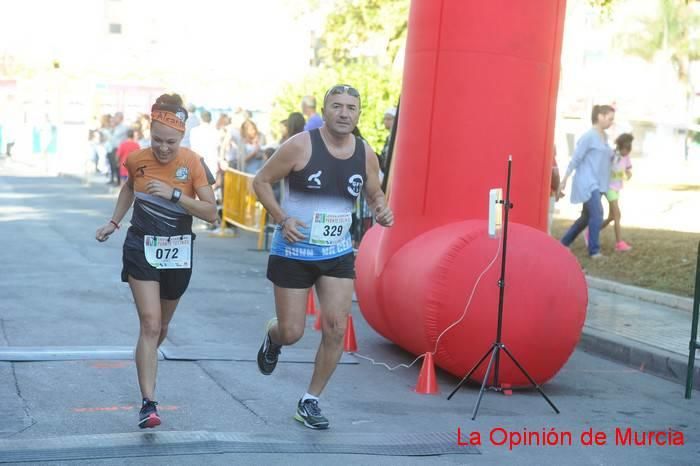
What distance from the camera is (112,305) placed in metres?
11.5

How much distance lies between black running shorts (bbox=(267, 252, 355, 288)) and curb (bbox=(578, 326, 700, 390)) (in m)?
3.72

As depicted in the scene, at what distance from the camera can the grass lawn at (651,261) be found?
47.5 feet

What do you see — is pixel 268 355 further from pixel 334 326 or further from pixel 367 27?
pixel 367 27

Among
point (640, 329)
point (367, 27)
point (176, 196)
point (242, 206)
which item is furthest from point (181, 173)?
point (367, 27)

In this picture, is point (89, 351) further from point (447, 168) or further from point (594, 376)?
point (594, 376)

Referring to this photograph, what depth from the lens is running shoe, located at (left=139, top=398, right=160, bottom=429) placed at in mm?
6688

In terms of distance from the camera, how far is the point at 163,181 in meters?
6.85

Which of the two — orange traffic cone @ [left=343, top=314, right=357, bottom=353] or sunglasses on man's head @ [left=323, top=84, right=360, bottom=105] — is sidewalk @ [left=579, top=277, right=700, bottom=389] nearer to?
orange traffic cone @ [left=343, top=314, right=357, bottom=353]

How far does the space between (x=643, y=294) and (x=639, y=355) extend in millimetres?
3481

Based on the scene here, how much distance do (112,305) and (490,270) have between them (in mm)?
4394

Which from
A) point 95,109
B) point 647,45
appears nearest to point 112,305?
point 95,109

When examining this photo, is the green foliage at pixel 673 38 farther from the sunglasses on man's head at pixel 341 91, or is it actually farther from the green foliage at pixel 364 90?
the sunglasses on man's head at pixel 341 91

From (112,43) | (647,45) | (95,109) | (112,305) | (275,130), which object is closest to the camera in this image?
(112,305)

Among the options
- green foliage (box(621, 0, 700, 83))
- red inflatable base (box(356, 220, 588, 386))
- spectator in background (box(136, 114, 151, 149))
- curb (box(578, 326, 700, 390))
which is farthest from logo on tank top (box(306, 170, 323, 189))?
green foliage (box(621, 0, 700, 83))
